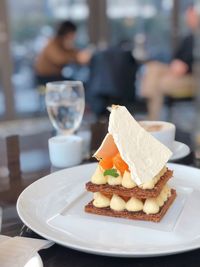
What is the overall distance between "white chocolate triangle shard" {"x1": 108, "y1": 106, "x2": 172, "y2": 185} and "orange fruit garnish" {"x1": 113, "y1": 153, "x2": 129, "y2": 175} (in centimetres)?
3

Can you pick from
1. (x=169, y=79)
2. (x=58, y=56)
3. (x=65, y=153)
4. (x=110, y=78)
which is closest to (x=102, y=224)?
(x=65, y=153)

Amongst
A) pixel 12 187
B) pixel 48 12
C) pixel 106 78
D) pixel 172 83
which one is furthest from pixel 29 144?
pixel 48 12

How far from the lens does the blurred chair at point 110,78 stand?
327cm

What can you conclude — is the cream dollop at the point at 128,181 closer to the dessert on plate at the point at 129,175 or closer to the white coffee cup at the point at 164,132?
the dessert on plate at the point at 129,175

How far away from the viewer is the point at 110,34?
193 inches

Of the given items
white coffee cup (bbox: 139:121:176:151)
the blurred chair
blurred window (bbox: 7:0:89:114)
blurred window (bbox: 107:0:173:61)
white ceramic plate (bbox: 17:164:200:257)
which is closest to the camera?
white ceramic plate (bbox: 17:164:200:257)

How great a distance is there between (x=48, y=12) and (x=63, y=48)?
0.59 m

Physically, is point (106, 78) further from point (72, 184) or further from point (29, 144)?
point (72, 184)

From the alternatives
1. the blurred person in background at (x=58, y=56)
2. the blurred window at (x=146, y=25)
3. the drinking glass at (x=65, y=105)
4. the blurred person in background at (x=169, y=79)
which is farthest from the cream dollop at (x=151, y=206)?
the blurred window at (x=146, y=25)

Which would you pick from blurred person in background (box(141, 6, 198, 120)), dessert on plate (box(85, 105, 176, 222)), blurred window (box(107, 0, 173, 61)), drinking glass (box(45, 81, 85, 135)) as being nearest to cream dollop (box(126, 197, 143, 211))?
dessert on plate (box(85, 105, 176, 222))

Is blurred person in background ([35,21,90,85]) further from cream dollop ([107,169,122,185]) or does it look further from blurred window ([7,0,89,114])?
cream dollop ([107,169,122,185])

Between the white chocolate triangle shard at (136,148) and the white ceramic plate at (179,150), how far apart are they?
1.28 ft

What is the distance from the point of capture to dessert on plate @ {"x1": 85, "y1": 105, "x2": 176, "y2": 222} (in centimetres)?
75

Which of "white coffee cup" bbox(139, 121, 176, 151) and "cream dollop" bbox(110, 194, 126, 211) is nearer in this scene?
"cream dollop" bbox(110, 194, 126, 211)
